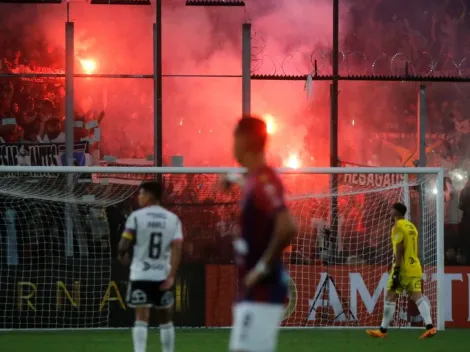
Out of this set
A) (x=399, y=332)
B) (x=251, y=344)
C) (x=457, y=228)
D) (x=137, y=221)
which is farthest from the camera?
(x=457, y=228)

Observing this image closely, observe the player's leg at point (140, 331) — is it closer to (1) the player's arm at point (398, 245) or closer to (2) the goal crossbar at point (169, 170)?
(1) the player's arm at point (398, 245)

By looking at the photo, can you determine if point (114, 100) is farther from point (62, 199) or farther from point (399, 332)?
point (399, 332)

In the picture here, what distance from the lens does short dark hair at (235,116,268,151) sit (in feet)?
21.4

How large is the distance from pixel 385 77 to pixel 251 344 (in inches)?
608

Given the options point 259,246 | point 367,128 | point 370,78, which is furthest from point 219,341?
point 259,246

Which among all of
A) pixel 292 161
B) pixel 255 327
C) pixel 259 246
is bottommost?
pixel 255 327

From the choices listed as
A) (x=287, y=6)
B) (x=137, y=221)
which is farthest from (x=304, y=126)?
(x=137, y=221)

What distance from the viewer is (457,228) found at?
20.4m

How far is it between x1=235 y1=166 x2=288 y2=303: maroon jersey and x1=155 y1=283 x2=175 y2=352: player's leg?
4.21 metres

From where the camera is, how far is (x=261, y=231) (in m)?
6.46

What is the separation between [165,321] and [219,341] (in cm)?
476

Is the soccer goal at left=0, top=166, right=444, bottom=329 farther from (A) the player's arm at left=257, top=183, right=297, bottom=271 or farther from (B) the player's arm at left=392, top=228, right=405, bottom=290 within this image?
(A) the player's arm at left=257, top=183, right=297, bottom=271

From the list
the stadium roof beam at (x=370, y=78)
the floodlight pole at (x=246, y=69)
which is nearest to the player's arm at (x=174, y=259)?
the floodlight pole at (x=246, y=69)

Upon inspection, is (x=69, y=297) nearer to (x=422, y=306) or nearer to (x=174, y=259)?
(x=422, y=306)
